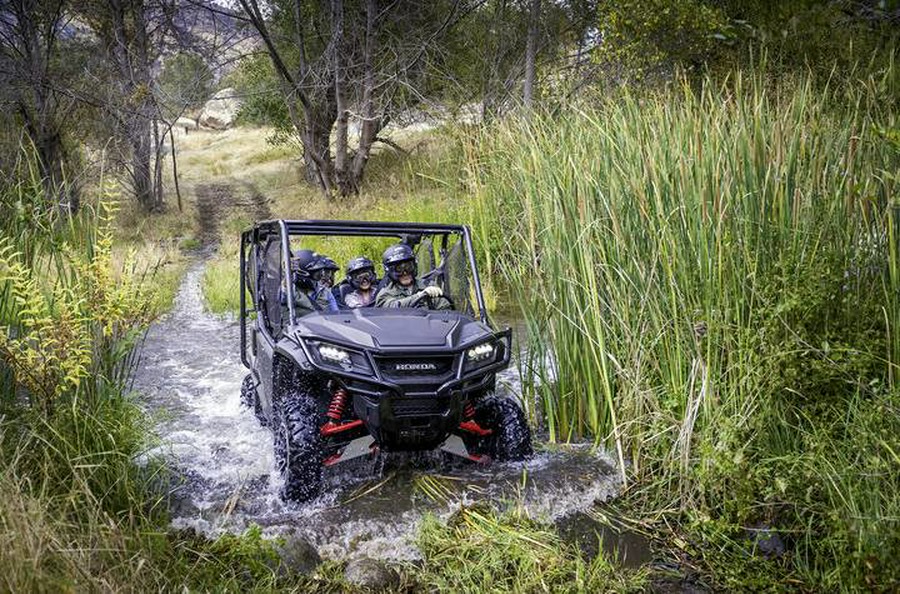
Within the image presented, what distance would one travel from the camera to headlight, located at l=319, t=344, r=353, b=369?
14.9ft

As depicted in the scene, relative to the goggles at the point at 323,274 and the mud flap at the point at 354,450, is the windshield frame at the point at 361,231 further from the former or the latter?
the goggles at the point at 323,274

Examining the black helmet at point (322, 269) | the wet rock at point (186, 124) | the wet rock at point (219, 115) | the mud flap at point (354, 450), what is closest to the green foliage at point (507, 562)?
the mud flap at point (354, 450)

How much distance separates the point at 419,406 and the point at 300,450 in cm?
74

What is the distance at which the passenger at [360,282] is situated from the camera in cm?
652

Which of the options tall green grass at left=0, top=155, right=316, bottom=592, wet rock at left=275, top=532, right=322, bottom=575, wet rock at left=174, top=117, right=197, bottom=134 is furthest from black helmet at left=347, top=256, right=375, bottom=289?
wet rock at left=174, top=117, right=197, bottom=134

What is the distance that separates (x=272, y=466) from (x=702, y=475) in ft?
9.10

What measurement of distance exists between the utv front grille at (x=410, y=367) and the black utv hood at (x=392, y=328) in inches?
3.1

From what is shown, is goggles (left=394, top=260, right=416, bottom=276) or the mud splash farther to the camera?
goggles (left=394, top=260, right=416, bottom=276)

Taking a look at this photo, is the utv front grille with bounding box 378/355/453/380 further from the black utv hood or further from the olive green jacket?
the olive green jacket

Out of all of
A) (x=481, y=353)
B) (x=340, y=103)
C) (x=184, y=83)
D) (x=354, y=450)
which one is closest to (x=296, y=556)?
(x=354, y=450)

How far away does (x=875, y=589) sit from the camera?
10.9 feet

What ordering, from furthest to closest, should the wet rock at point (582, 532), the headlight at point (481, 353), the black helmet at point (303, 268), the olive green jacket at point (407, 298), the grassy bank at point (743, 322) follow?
the black helmet at point (303, 268) < the olive green jacket at point (407, 298) < the headlight at point (481, 353) < the wet rock at point (582, 532) < the grassy bank at point (743, 322)

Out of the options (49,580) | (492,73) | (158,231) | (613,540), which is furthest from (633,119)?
(158,231)

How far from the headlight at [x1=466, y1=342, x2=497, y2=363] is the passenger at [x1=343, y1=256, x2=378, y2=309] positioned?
1.85 metres
